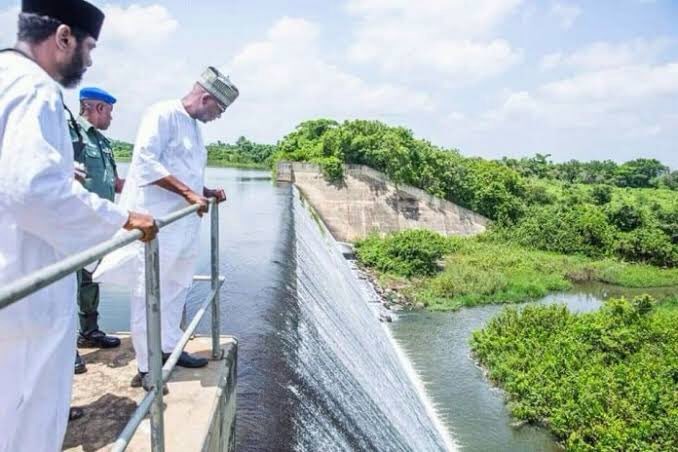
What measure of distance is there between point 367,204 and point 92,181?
22.4m

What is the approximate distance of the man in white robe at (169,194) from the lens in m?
2.79

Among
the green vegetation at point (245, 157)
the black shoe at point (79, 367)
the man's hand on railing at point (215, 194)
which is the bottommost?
the black shoe at point (79, 367)

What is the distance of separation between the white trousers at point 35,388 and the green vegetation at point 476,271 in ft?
49.8

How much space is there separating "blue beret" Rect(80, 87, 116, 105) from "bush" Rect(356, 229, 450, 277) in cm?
1640

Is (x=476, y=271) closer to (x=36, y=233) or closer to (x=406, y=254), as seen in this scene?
(x=406, y=254)

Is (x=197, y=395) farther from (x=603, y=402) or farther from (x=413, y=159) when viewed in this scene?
(x=413, y=159)

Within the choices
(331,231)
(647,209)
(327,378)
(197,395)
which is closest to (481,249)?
(331,231)

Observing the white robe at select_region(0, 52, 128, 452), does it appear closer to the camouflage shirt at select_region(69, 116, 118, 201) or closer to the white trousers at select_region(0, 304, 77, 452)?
the white trousers at select_region(0, 304, 77, 452)

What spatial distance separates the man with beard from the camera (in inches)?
60.7

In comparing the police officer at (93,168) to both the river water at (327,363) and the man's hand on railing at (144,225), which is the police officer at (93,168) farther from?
the man's hand on railing at (144,225)

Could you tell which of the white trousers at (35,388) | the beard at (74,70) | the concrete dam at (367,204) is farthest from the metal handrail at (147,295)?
the concrete dam at (367,204)

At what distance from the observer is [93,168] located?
11.4ft

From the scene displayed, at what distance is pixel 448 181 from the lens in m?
27.6

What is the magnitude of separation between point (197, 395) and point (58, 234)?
145 cm
